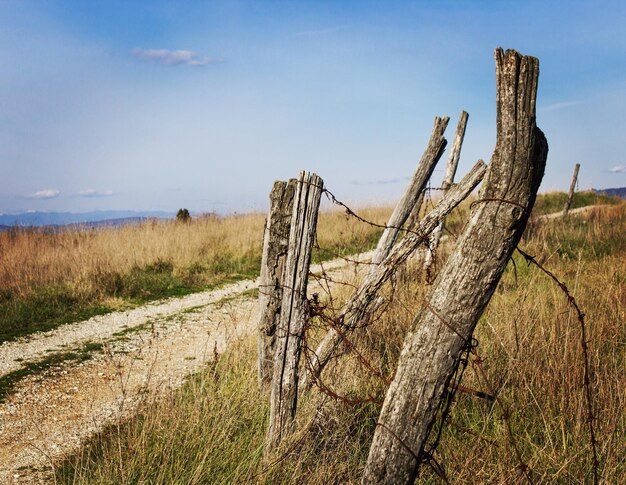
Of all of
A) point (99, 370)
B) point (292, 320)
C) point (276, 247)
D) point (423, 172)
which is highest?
point (423, 172)

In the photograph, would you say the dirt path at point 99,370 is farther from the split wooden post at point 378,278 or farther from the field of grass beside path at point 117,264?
the split wooden post at point 378,278

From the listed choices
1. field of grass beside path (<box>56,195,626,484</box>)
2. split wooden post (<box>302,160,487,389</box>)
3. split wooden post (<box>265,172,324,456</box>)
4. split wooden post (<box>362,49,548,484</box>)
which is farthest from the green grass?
split wooden post (<box>362,49,548,484</box>)

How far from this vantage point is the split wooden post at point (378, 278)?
139 inches

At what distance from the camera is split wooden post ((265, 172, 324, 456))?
124 inches

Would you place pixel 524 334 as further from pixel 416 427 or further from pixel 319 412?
pixel 416 427

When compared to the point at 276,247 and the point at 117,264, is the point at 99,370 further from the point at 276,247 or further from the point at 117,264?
the point at 117,264

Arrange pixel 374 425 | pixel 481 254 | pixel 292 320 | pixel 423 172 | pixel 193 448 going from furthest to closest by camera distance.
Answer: pixel 423 172 → pixel 374 425 → pixel 292 320 → pixel 193 448 → pixel 481 254

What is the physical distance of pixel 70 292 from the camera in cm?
904

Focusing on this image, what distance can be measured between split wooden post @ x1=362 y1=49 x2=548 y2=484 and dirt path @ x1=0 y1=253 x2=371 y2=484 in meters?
1.87

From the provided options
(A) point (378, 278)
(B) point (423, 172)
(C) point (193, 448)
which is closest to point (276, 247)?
(A) point (378, 278)

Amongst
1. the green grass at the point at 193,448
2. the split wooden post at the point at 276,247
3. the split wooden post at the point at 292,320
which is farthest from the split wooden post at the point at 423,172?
the green grass at the point at 193,448

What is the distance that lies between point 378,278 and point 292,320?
787 millimetres

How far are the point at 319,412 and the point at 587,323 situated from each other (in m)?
2.78

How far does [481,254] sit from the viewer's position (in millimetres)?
1932
